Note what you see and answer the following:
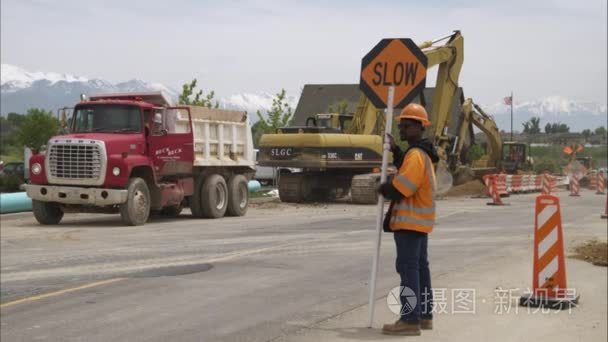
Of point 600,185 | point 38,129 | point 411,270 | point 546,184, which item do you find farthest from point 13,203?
point 38,129

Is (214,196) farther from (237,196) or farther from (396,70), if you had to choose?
(396,70)

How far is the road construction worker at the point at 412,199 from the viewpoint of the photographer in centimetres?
735

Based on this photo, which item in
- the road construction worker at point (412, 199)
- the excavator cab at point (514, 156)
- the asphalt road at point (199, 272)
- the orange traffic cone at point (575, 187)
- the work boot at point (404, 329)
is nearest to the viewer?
the road construction worker at point (412, 199)

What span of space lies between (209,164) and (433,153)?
15.1m

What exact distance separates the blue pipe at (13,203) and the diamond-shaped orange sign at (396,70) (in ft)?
57.3

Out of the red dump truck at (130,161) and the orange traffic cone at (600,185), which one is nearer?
the red dump truck at (130,161)

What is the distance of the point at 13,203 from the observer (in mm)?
23859

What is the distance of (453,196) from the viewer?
36500 mm

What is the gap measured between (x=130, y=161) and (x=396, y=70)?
12.0 meters

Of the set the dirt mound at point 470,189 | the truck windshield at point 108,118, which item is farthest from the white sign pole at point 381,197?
the dirt mound at point 470,189

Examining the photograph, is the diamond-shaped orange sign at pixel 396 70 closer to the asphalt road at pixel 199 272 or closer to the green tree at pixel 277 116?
the asphalt road at pixel 199 272

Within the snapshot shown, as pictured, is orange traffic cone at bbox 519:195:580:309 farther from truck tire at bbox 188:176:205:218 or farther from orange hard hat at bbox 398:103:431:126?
truck tire at bbox 188:176:205:218

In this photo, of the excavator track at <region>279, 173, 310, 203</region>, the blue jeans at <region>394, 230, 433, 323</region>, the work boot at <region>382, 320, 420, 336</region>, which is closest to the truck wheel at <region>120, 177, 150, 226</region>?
the excavator track at <region>279, 173, 310, 203</region>

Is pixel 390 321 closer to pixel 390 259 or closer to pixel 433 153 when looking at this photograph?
pixel 433 153
